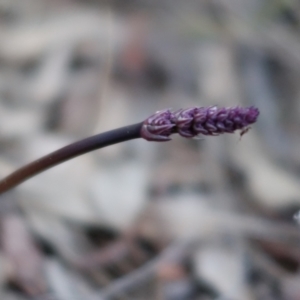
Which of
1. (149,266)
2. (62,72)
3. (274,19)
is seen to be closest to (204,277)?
(149,266)

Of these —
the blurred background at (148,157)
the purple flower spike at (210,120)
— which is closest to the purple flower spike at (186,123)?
the purple flower spike at (210,120)

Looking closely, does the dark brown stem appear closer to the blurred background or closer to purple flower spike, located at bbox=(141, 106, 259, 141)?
purple flower spike, located at bbox=(141, 106, 259, 141)

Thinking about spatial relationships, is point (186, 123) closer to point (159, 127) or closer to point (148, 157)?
point (159, 127)

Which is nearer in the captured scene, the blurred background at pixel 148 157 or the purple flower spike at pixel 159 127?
the purple flower spike at pixel 159 127

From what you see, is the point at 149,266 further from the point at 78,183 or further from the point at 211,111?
the point at 211,111

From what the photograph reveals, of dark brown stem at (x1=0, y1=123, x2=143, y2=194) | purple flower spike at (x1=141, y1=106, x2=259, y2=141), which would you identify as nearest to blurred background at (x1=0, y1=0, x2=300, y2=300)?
dark brown stem at (x1=0, y1=123, x2=143, y2=194)

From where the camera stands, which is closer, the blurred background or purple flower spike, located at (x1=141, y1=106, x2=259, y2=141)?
purple flower spike, located at (x1=141, y1=106, x2=259, y2=141)

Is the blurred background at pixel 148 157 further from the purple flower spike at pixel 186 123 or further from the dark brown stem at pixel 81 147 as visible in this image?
the purple flower spike at pixel 186 123
